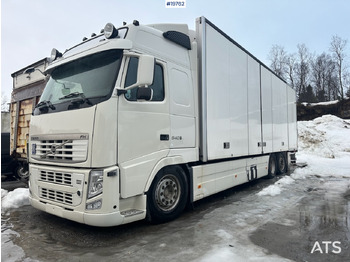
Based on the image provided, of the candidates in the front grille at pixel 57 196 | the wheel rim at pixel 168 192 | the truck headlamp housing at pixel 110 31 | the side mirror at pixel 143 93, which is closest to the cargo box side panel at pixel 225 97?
the wheel rim at pixel 168 192

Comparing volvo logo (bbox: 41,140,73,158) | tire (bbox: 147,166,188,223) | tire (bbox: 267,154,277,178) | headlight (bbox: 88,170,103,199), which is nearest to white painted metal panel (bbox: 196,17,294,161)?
tire (bbox: 267,154,277,178)

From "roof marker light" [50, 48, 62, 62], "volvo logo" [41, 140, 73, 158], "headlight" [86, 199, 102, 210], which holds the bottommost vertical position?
"headlight" [86, 199, 102, 210]

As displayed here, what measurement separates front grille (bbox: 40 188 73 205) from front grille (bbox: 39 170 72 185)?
0.16 metres

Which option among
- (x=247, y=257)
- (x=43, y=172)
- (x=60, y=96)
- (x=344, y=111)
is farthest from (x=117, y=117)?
(x=344, y=111)

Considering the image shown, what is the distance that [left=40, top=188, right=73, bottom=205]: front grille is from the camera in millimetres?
4099

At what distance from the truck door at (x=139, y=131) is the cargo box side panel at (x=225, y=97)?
1299 mm

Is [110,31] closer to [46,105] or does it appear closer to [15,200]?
[46,105]

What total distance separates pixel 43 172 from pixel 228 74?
454cm

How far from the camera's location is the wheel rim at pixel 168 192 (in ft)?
15.5

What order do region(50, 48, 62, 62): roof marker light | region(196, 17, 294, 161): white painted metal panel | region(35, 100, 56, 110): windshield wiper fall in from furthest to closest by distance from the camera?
1. region(196, 17, 294, 161): white painted metal panel
2. region(50, 48, 62, 62): roof marker light
3. region(35, 100, 56, 110): windshield wiper

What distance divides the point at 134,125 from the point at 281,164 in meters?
8.49

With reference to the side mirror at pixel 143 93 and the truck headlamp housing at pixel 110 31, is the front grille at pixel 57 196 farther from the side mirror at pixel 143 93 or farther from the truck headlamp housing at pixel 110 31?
the truck headlamp housing at pixel 110 31

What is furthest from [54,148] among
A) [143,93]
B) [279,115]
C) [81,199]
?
[279,115]

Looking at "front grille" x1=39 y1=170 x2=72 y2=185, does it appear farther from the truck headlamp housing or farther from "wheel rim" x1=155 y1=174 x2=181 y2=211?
the truck headlamp housing
